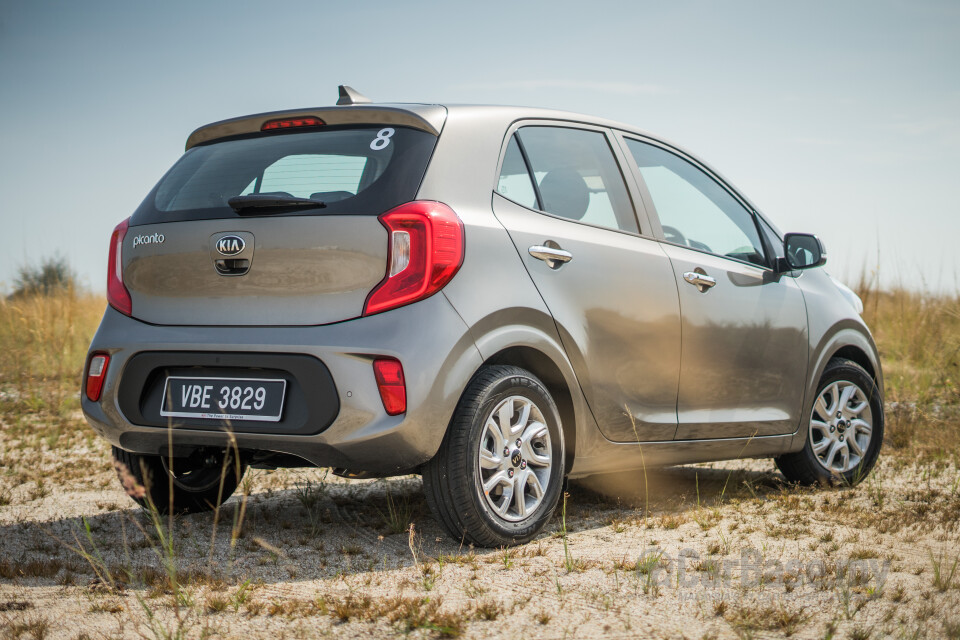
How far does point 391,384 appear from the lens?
3447 mm

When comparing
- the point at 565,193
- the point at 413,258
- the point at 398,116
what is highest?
the point at 398,116

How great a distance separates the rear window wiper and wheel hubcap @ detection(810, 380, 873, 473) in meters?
3.45

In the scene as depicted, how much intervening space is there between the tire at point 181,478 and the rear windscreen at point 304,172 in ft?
3.75

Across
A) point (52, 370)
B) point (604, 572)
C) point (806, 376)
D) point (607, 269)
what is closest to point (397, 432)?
point (604, 572)

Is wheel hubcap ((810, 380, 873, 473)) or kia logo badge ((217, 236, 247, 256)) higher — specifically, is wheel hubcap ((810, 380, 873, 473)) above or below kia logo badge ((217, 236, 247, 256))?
below

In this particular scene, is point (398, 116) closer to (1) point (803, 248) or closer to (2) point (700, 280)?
(2) point (700, 280)

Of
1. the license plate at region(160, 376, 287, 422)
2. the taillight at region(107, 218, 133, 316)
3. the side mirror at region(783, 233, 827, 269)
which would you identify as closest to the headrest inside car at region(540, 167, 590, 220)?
the license plate at region(160, 376, 287, 422)

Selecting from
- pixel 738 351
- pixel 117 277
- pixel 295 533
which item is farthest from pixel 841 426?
pixel 117 277

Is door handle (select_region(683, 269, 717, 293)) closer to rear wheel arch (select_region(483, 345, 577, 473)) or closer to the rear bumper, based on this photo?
rear wheel arch (select_region(483, 345, 577, 473))

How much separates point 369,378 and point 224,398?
620 millimetres

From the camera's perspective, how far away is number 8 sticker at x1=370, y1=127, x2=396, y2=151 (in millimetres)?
3818

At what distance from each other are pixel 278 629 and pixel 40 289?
8.97 meters

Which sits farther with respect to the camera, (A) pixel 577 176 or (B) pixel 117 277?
(A) pixel 577 176

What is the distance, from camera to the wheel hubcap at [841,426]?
18.8 feet
